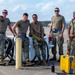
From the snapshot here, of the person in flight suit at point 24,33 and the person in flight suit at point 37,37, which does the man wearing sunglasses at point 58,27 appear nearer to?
the person in flight suit at point 37,37

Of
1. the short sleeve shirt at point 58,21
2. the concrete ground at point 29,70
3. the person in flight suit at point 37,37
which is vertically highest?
the short sleeve shirt at point 58,21

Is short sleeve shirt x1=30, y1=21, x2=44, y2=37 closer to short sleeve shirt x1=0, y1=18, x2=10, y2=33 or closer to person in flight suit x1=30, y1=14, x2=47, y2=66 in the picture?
person in flight suit x1=30, y1=14, x2=47, y2=66

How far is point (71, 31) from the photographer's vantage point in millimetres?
11758

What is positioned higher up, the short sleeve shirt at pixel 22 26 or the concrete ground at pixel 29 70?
the short sleeve shirt at pixel 22 26

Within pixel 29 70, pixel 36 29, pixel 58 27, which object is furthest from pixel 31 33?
pixel 29 70

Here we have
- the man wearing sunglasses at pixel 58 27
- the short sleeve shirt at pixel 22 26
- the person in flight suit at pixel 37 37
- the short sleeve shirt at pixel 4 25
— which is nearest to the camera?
the short sleeve shirt at pixel 22 26

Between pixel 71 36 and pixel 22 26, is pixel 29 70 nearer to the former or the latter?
pixel 22 26

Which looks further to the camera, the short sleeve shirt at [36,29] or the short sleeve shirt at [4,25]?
the short sleeve shirt at [36,29]

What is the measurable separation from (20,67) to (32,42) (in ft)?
4.86

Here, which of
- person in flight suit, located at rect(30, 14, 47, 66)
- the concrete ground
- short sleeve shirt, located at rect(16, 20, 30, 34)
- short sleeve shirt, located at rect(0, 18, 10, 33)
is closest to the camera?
the concrete ground

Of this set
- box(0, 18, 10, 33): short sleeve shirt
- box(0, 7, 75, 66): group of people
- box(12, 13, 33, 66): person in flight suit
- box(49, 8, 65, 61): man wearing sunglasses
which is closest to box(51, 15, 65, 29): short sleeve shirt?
box(49, 8, 65, 61): man wearing sunglasses

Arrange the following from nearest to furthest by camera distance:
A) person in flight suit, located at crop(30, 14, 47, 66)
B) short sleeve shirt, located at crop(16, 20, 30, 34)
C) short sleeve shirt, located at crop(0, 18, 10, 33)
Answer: short sleeve shirt, located at crop(16, 20, 30, 34)
short sleeve shirt, located at crop(0, 18, 10, 33)
person in flight suit, located at crop(30, 14, 47, 66)

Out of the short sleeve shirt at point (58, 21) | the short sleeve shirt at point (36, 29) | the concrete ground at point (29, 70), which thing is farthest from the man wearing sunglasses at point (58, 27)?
the concrete ground at point (29, 70)

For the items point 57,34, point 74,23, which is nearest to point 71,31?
point 74,23
